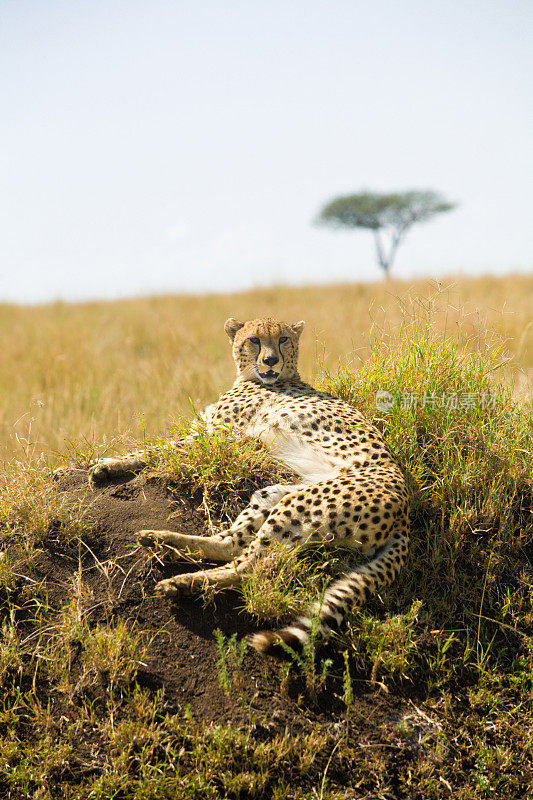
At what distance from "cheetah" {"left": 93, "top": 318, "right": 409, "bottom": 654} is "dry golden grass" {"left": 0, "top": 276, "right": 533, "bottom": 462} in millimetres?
531

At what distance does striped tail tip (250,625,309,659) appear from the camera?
255 cm

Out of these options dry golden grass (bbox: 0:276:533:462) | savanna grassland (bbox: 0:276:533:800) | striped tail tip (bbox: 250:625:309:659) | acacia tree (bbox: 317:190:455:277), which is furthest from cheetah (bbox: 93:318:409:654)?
acacia tree (bbox: 317:190:455:277)

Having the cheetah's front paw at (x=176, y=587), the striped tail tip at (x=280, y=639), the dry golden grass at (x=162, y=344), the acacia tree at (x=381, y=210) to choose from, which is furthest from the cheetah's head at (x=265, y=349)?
the acacia tree at (x=381, y=210)

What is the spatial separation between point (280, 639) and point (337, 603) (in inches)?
13.0

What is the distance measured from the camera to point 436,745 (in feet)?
8.43

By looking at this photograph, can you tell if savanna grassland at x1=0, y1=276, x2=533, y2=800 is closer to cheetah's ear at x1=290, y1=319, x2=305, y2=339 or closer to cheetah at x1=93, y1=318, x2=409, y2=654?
cheetah at x1=93, y1=318, x2=409, y2=654

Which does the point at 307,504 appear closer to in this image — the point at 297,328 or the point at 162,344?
the point at 297,328

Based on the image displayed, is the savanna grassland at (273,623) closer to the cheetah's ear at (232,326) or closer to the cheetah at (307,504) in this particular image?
the cheetah at (307,504)

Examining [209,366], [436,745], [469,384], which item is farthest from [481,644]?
[209,366]

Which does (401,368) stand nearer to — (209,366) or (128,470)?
(128,470)

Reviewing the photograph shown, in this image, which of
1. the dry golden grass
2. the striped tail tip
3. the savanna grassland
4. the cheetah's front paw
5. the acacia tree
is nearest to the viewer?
the savanna grassland

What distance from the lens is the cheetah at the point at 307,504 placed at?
112 inches

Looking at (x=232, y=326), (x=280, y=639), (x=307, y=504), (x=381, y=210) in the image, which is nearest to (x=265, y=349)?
(x=232, y=326)

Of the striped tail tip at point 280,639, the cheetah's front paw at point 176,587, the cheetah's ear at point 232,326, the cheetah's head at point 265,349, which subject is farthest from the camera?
the cheetah's ear at point 232,326
